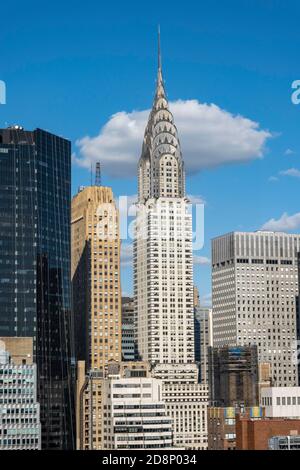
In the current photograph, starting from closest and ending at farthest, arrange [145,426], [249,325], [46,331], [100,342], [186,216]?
[145,426] < [46,331] < [100,342] < [186,216] < [249,325]

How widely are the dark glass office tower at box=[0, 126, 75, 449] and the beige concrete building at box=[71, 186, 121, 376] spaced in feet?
39.8

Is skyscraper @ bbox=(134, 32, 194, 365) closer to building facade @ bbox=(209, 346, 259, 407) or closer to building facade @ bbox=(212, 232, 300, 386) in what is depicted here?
building facade @ bbox=(212, 232, 300, 386)

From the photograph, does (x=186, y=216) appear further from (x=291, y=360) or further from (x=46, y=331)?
(x=46, y=331)

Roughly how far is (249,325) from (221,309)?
355cm

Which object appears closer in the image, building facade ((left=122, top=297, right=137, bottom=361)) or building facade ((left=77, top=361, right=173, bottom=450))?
→ building facade ((left=77, top=361, right=173, bottom=450))

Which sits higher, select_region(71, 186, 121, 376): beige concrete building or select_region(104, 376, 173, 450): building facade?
select_region(71, 186, 121, 376): beige concrete building

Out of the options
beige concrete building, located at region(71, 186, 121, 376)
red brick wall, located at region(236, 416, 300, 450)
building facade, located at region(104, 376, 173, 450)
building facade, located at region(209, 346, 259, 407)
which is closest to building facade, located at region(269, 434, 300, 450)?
red brick wall, located at region(236, 416, 300, 450)

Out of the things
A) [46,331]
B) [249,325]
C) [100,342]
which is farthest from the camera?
[249,325]

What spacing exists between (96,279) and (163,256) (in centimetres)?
836

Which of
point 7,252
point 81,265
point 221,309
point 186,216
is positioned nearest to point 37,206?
point 7,252

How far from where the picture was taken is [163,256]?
296ft

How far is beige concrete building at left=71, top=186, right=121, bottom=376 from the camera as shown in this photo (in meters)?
83.9

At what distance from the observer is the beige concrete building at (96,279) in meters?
83.9

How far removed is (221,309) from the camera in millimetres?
98062
